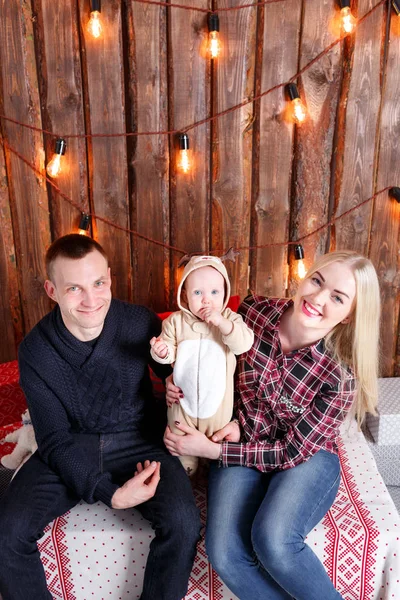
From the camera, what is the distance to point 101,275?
76.7 inches

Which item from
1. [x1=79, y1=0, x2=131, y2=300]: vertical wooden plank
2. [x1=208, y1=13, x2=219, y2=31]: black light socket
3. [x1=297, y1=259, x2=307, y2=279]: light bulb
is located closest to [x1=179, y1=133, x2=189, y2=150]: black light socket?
[x1=79, y1=0, x2=131, y2=300]: vertical wooden plank

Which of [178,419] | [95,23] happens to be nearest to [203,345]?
[178,419]

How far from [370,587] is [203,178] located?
1.86m

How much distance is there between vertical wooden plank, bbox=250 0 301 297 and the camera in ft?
8.22

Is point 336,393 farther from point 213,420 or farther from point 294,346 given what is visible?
point 213,420

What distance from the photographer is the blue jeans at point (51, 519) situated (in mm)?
1756

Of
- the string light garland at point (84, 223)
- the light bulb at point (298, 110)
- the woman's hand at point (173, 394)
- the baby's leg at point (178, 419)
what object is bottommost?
the baby's leg at point (178, 419)

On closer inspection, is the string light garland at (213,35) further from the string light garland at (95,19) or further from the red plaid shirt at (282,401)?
the red plaid shirt at (282,401)

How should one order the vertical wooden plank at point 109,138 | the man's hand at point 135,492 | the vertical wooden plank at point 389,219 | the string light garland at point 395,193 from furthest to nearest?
the string light garland at point 395,193, the vertical wooden plank at point 389,219, the vertical wooden plank at point 109,138, the man's hand at point 135,492

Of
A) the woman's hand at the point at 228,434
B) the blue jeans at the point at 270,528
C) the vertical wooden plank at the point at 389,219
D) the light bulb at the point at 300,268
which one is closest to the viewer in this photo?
the blue jeans at the point at 270,528

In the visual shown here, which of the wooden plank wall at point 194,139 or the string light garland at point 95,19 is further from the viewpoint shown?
the wooden plank wall at point 194,139

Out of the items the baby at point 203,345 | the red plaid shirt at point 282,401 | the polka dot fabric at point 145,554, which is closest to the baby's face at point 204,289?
the baby at point 203,345

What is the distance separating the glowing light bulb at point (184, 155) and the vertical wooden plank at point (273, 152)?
33cm

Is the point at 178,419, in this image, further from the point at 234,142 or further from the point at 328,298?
the point at 234,142
